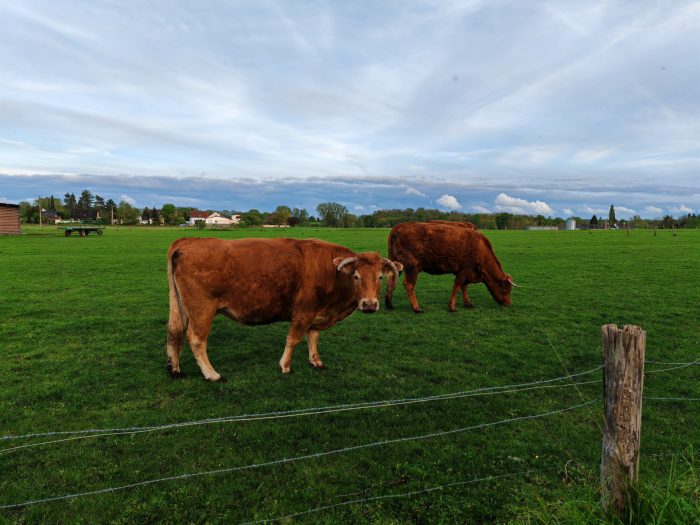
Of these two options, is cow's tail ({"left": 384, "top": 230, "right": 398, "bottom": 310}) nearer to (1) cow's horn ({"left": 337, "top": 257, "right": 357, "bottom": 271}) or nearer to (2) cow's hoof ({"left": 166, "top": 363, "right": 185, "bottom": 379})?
(1) cow's horn ({"left": 337, "top": 257, "right": 357, "bottom": 271})

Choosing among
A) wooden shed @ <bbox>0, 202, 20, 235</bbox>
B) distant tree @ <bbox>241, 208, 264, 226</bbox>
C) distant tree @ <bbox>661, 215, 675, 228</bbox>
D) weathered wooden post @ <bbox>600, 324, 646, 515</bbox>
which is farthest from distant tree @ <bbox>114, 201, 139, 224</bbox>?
distant tree @ <bbox>661, 215, 675, 228</bbox>

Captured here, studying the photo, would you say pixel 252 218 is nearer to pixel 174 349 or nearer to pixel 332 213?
pixel 332 213

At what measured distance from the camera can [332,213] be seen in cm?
14388

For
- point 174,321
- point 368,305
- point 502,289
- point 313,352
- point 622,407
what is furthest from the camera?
point 502,289

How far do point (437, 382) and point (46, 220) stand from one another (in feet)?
456

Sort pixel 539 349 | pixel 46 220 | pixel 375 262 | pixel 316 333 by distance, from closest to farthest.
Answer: pixel 375 262 → pixel 316 333 → pixel 539 349 → pixel 46 220

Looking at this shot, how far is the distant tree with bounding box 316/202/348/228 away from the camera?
466ft

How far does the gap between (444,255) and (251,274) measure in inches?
254

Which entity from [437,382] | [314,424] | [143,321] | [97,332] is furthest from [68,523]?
[143,321]

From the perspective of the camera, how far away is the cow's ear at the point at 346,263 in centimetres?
616

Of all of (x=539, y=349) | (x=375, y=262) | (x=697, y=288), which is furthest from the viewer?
(x=697, y=288)

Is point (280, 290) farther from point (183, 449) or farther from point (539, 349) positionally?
point (539, 349)

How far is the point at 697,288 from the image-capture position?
14438mm

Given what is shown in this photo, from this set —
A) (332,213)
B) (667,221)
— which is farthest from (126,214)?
(667,221)
